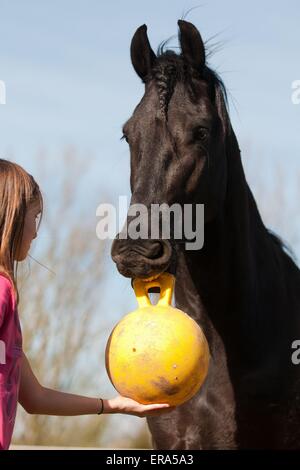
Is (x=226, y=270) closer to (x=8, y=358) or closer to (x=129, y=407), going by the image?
(x=129, y=407)

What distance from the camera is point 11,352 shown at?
3596mm

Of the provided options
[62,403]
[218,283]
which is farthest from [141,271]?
[218,283]

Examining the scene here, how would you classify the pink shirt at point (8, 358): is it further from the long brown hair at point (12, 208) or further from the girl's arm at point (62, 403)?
the girl's arm at point (62, 403)

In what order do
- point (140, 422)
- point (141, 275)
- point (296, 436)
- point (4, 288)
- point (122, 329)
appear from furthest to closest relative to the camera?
point (140, 422) → point (296, 436) → point (141, 275) → point (122, 329) → point (4, 288)

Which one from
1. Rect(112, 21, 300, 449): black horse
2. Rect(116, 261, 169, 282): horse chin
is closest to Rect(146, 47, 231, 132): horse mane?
Rect(112, 21, 300, 449): black horse

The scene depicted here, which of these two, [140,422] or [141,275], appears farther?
[140,422]

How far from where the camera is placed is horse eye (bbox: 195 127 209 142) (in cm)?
538

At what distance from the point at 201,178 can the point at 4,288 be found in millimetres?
2029

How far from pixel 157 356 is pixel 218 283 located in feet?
5.68

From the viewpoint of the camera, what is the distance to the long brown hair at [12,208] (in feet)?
11.9

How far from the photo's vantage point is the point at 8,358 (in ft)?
11.8
